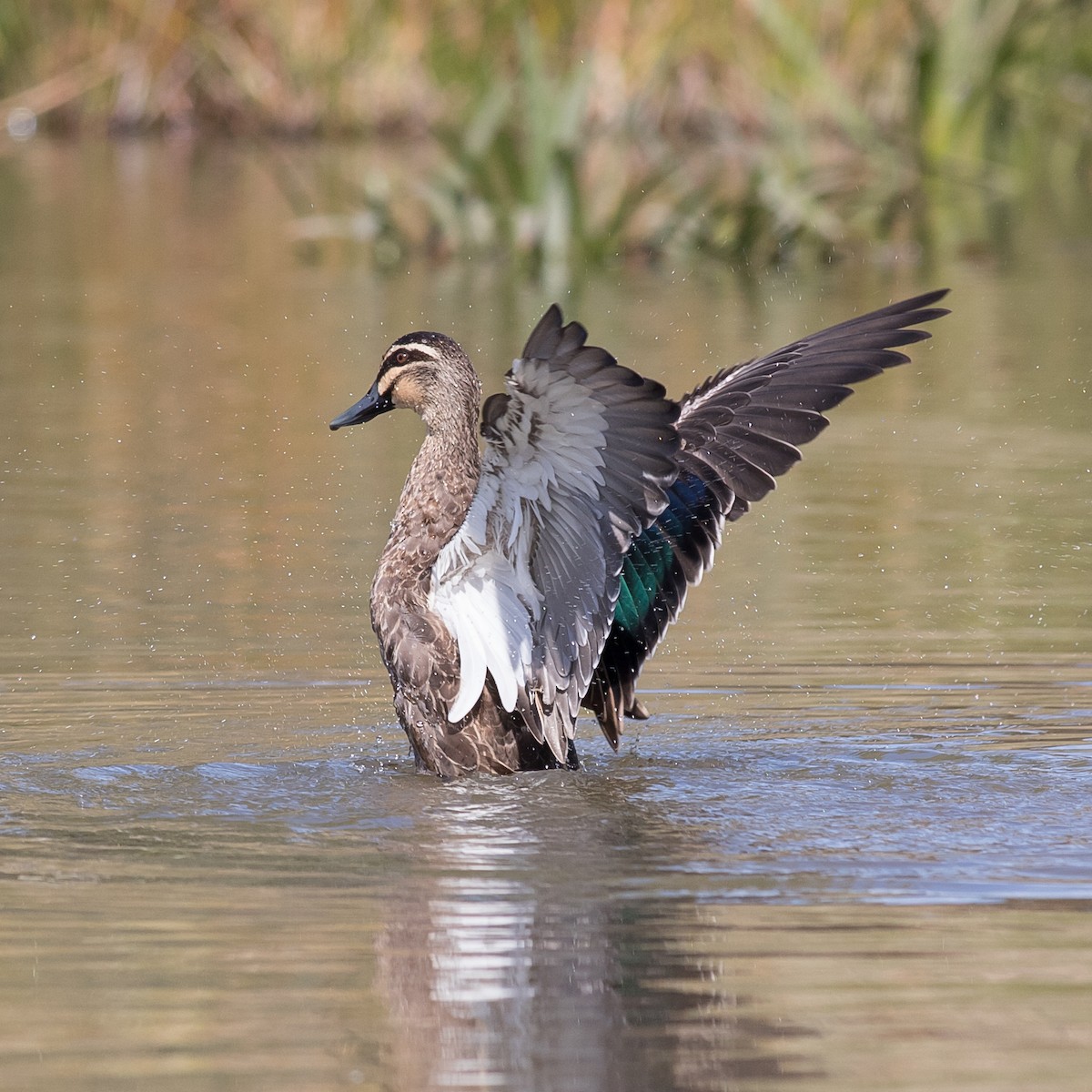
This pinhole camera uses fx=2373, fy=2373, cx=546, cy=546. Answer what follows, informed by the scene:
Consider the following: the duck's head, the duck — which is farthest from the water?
the duck's head

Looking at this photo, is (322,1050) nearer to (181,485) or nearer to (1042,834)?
(1042,834)

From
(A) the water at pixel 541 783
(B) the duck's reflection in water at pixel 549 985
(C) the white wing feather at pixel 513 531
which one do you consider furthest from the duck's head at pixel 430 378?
(B) the duck's reflection in water at pixel 549 985

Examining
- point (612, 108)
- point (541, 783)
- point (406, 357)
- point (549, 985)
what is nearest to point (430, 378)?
point (406, 357)

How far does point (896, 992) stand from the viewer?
402 cm

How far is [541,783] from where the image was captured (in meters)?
5.98

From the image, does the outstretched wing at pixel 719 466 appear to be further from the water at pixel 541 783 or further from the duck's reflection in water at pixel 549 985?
the duck's reflection in water at pixel 549 985

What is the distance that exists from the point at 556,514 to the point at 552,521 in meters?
0.03

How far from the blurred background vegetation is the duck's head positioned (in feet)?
28.1

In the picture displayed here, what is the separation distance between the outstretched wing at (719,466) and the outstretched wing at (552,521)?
15.7 inches

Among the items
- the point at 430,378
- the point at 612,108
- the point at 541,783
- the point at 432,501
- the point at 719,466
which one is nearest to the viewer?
the point at 541,783

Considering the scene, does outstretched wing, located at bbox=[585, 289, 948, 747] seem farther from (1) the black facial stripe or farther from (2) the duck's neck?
(1) the black facial stripe

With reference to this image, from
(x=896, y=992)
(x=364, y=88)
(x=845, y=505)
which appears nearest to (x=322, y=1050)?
(x=896, y=992)

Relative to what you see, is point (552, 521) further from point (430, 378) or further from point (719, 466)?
point (719, 466)

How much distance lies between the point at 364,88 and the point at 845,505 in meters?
16.4
